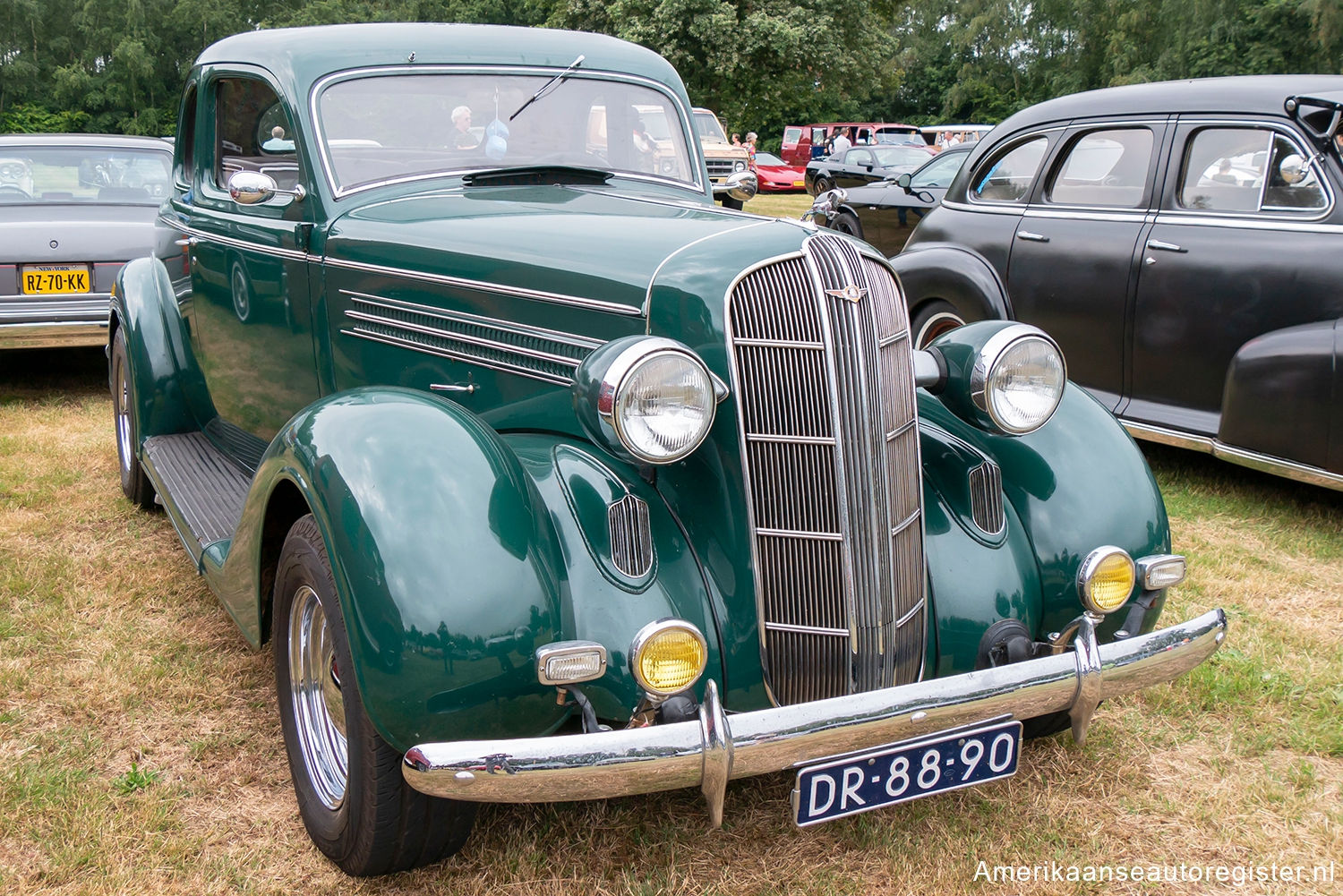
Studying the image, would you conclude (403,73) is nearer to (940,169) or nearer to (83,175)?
(83,175)

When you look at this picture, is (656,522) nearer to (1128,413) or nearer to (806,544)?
(806,544)

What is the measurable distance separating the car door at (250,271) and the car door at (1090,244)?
3.69 meters

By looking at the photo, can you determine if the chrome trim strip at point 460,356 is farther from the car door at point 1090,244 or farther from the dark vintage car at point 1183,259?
the car door at point 1090,244

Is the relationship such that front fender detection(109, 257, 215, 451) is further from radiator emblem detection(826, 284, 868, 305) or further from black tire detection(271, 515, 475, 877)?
radiator emblem detection(826, 284, 868, 305)

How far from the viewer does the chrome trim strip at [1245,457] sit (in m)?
4.21

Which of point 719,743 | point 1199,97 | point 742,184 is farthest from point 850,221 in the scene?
point 719,743

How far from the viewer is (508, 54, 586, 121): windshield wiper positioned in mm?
3318

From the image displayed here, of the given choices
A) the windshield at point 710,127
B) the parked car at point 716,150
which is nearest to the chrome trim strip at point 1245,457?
the parked car at point 716,150

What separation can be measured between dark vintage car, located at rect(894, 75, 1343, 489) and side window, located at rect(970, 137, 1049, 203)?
1 centimetres

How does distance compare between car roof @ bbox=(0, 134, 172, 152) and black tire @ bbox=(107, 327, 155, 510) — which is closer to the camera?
black tire @ bbox=(107, 327, 155, 510)

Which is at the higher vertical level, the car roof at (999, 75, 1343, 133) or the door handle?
Answer: the car roof at (999, 75, 1343, 133)

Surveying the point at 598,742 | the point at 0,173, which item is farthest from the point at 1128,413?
the point at 0,173

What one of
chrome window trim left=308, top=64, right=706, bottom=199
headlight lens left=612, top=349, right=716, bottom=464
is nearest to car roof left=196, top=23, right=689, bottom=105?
chrome window trim left=308, top=64, right=706, bottom=199

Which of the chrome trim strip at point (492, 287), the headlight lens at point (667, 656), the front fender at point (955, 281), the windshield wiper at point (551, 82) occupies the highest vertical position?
the windshield wiper at point (551, 82)
